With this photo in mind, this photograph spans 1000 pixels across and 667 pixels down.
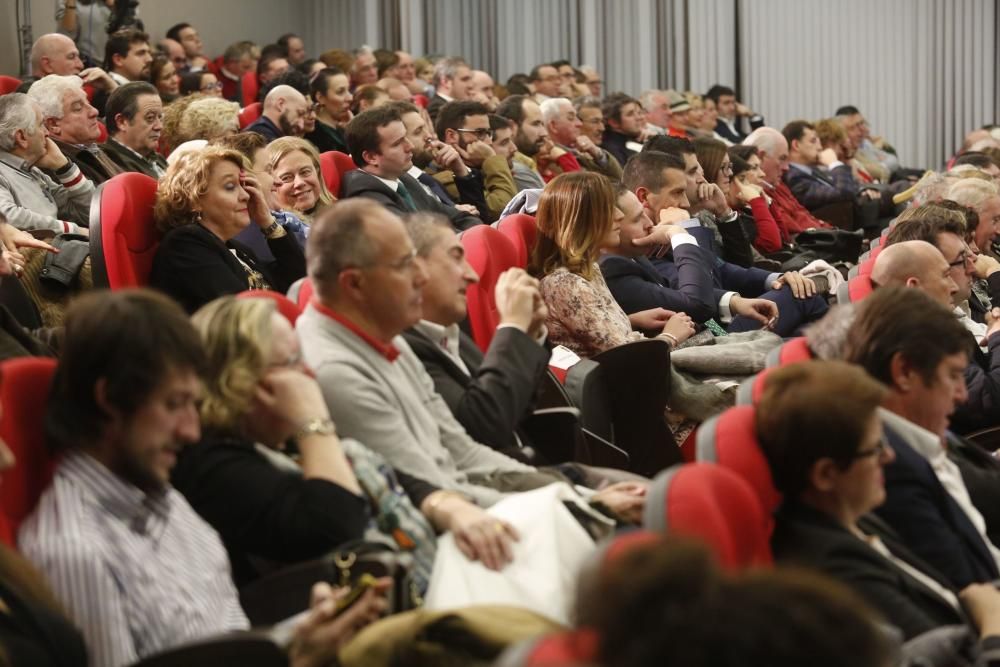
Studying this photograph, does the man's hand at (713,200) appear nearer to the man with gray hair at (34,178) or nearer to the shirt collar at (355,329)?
the man with gray hair at (34,178)

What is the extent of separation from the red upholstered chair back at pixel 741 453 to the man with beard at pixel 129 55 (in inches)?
238

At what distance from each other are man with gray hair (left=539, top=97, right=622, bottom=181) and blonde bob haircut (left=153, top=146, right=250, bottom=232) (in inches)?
172

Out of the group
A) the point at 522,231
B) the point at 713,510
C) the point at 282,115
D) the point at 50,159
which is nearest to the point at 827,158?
the point at 282,115

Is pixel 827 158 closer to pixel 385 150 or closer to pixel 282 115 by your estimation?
pixel 282 115

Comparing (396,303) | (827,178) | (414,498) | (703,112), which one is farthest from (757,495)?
(703,112)

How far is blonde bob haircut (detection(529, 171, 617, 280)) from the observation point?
403cm

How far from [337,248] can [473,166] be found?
3.83 metres

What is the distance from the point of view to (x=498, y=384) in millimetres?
2818

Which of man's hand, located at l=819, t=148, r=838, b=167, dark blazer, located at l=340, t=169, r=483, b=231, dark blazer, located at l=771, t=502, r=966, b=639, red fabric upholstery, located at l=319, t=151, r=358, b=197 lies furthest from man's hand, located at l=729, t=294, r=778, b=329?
man's hand, located at l=819, t=148, r=838, b=167

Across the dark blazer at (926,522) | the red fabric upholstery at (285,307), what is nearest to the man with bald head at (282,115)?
the red fabric upholstery at (285,307)

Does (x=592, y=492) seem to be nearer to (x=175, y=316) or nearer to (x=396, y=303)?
(x=396, y=303)

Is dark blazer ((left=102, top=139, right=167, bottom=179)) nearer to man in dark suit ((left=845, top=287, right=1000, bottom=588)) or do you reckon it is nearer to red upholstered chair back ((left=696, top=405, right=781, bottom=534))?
man in dark suit ((left=845, top=287, right=1000, bottom=588))

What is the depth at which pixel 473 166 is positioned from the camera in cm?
635

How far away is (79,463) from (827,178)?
743 cm
